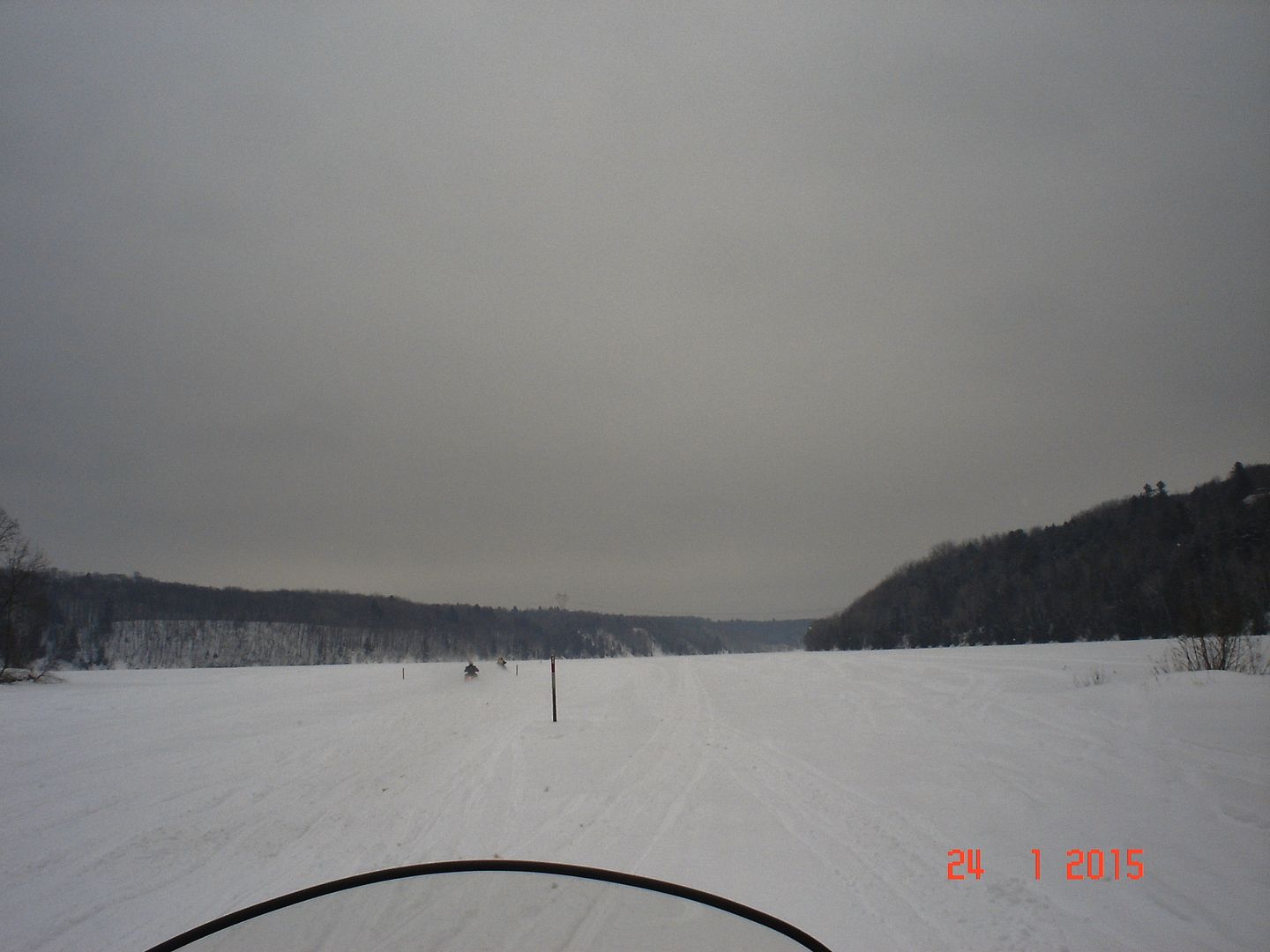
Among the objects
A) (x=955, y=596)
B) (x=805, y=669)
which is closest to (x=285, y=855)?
(x=805, y=669)

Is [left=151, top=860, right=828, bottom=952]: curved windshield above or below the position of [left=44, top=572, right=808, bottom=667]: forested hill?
above

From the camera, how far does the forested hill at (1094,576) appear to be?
180 feet

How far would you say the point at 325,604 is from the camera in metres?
133

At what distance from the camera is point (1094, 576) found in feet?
230

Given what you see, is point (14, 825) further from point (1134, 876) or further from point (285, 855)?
point (1134, 876)

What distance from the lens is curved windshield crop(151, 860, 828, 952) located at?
1.92 m
